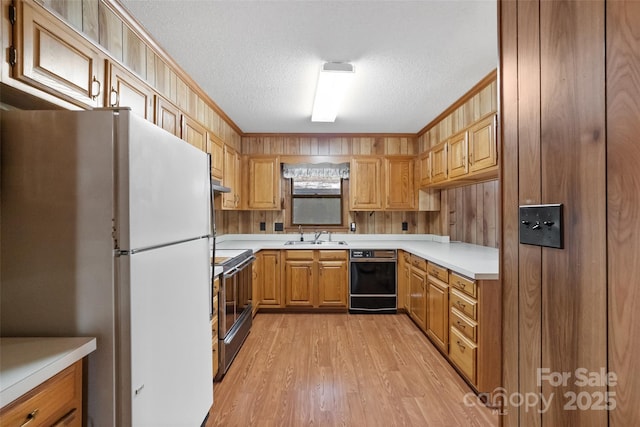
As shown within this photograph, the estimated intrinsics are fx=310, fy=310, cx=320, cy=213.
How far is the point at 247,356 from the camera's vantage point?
269 cm

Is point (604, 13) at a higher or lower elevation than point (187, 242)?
higher

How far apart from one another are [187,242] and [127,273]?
0.45 m

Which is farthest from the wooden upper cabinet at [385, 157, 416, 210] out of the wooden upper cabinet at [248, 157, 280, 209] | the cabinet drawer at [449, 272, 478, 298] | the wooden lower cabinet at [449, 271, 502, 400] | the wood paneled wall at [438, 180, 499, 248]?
the wooden lower cabinet at [449, 271, 502, 400]

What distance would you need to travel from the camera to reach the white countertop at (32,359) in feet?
2.65

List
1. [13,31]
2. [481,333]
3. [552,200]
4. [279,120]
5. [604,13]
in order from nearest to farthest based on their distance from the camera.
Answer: [604,13] → [552,200] → [13,31] → [481,333] → [279,120]

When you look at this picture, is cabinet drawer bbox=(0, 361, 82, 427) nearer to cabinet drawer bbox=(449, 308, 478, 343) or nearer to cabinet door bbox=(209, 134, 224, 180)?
cabinet drawer bbox=(449, 308, 478, 343)

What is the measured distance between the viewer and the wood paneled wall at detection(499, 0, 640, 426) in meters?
0.63

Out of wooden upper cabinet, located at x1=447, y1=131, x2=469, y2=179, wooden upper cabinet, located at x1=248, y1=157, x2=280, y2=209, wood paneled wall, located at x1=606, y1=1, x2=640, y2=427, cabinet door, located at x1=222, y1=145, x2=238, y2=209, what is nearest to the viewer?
wood paneled wall, located at x1=606, y1=1, x2=640, y2=427

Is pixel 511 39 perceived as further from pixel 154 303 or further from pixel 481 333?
pixel 481 333

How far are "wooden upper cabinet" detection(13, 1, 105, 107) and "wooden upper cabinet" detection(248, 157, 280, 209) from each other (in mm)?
2709

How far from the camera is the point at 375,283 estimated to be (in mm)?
3834

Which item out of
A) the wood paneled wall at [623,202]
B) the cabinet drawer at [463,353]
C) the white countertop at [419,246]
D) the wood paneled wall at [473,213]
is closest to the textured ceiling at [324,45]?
the wood paneled wall at [473,213]

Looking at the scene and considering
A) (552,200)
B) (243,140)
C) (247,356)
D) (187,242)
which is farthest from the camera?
(243,140)

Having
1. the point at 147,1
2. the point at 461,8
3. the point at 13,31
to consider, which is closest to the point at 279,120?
the point at 147,1
